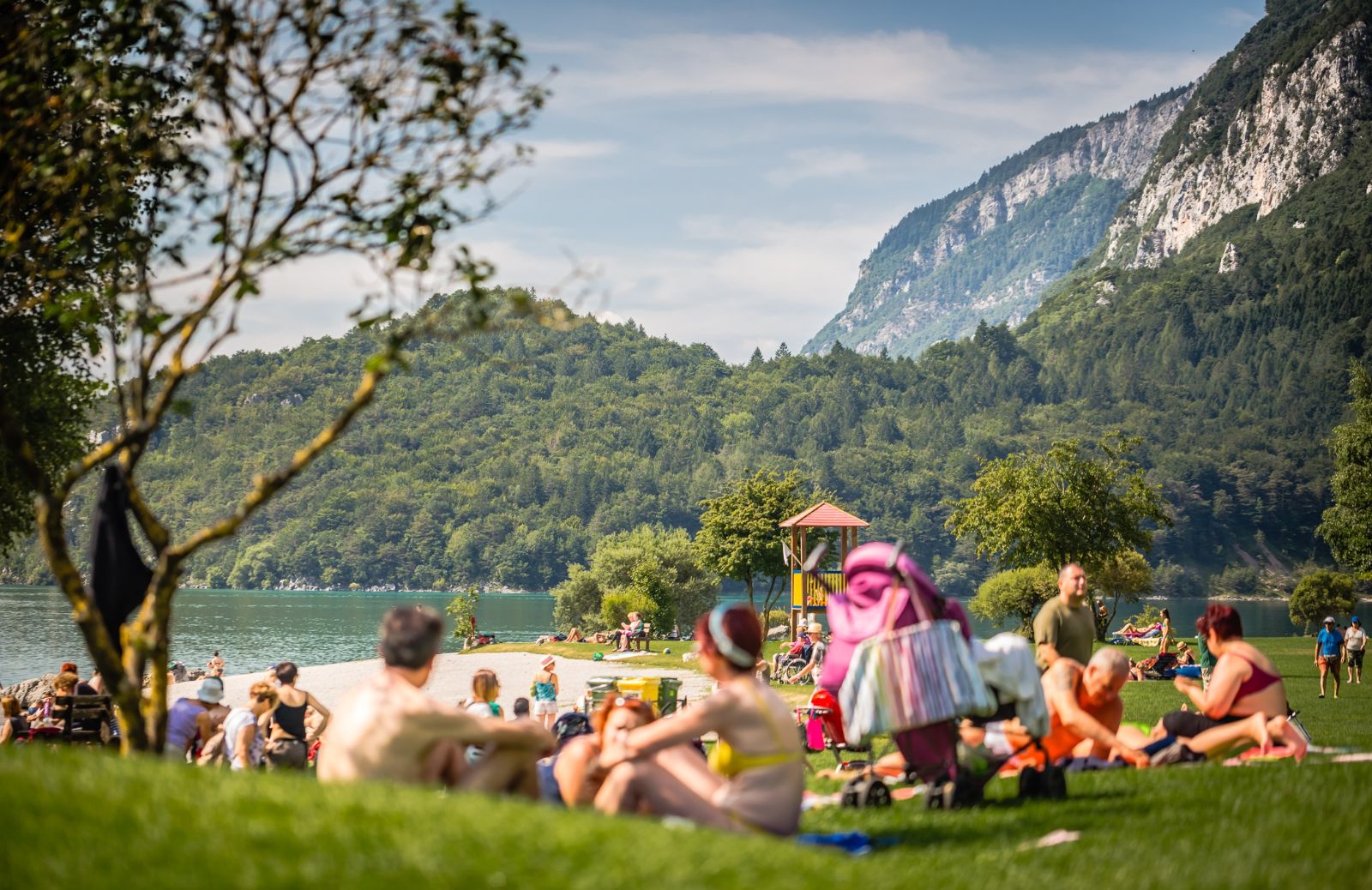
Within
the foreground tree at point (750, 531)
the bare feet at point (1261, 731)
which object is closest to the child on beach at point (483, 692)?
the bare feet at point (1261, 731)

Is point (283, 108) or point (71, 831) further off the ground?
point (283, 108)

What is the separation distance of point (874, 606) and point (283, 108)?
190 inches

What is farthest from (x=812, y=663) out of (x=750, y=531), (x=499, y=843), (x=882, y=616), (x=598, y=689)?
(x=750, y=531)

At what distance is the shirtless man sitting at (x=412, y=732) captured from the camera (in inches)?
236

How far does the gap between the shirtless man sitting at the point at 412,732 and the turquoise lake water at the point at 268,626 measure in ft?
130

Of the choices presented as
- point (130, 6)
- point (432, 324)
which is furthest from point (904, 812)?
point (130, 6)

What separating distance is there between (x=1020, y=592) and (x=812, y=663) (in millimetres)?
23121

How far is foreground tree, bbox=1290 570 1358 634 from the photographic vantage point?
58250 millimetres

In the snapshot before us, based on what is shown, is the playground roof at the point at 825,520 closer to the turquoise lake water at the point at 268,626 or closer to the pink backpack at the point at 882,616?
the turquoise lake water at the point at 268,626

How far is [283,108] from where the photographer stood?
27.7 ft

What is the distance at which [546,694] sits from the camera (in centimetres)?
2022

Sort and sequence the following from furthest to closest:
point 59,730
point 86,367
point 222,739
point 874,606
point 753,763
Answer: point 86,367
point 59,730
point 222,739
point 874,606
point 753,763

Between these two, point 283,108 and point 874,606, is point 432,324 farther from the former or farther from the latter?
point 874,606

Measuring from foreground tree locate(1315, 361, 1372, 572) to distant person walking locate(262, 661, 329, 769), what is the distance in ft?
131
